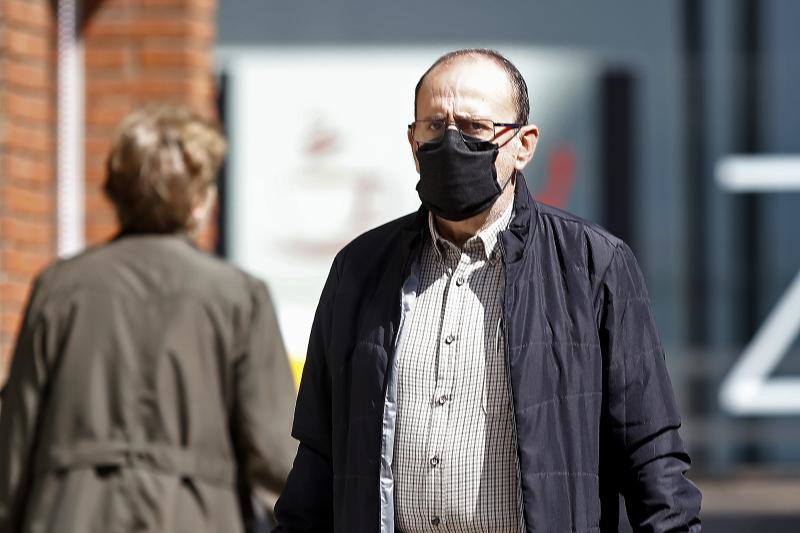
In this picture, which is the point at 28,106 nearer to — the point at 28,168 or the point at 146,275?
the point at 28,168

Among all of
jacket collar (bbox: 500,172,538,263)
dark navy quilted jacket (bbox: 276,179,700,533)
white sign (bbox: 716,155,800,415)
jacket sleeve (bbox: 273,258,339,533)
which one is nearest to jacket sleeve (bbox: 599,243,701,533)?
dark navy quilted jacket (bbox: 276,179,700,533)

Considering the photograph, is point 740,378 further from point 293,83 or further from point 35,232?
point 35,232

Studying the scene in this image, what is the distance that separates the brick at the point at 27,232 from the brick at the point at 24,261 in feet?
0.12

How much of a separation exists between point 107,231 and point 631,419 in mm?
3433

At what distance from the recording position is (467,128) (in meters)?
2.57

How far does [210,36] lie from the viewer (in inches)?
229

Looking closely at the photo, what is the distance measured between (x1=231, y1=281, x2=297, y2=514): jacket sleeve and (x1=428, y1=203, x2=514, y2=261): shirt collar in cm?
96

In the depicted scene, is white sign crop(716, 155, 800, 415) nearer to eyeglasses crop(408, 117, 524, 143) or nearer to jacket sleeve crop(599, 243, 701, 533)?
jacket sleeve crop(599, 243, 701, 533)

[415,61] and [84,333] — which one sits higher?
[415,61]

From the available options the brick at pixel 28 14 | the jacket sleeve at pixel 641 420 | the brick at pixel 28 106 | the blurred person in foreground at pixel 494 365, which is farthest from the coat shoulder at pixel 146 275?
the brick at pixel 28 14

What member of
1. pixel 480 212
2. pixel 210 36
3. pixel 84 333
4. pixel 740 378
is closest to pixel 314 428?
pixel 480 212

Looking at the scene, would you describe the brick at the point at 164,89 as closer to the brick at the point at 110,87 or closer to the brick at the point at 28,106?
the brick at the point at 110,87

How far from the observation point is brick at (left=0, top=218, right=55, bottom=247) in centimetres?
520

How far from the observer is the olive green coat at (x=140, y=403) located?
3459 millimetres
